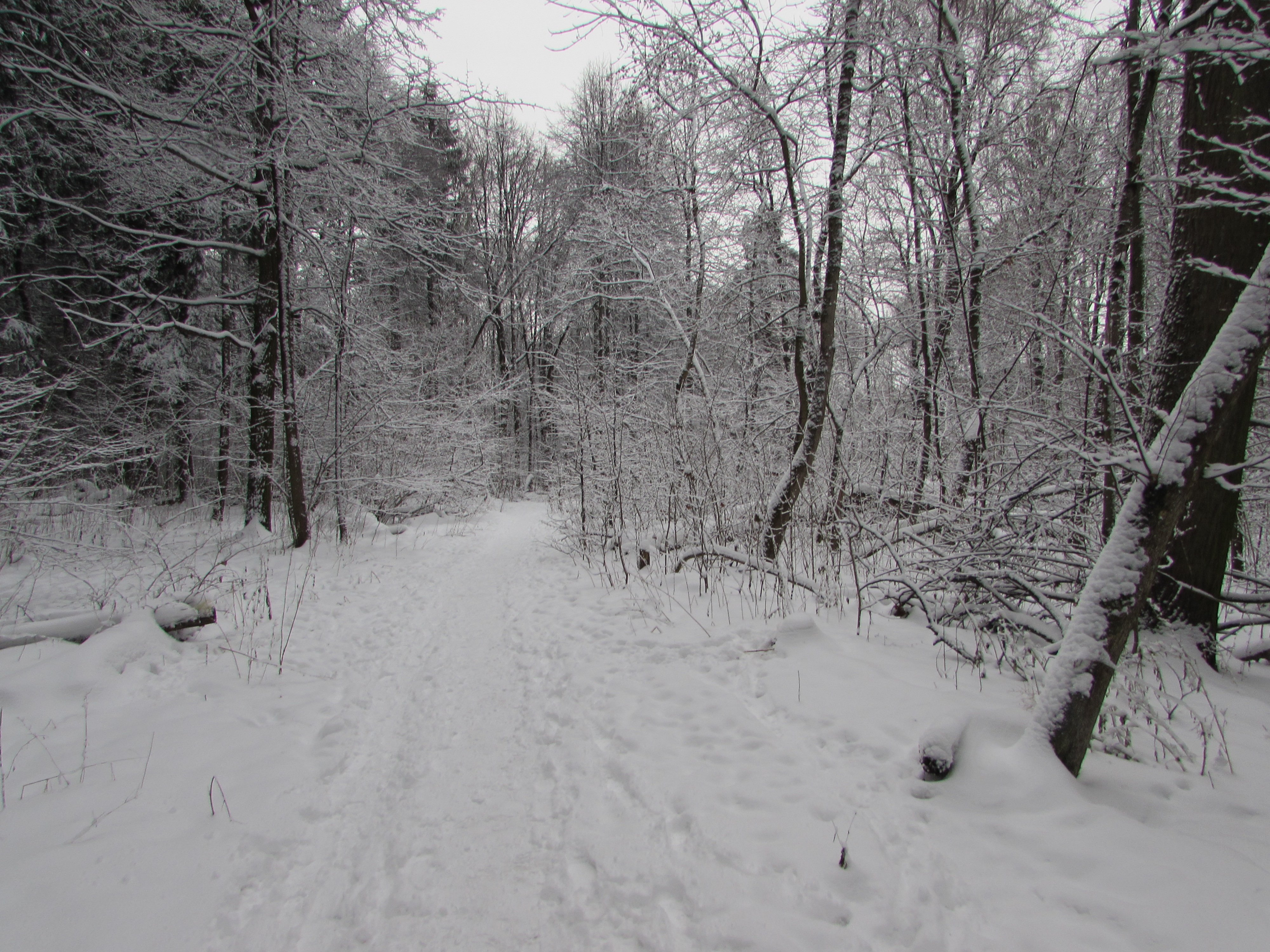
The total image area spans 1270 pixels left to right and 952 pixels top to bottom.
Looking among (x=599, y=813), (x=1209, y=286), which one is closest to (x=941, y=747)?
(x=599, y=813)

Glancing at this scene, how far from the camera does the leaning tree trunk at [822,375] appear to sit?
5.84 m

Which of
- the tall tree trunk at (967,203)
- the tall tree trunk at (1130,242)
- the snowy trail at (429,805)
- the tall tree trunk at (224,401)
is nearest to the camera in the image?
the snowy trail at (429,805)

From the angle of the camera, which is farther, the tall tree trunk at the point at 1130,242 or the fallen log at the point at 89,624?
the fallen log at the point at 89,624

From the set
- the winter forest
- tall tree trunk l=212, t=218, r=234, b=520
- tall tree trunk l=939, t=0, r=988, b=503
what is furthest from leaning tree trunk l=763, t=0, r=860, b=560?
tall tree trunk l=212, t=218, r=234, b=520

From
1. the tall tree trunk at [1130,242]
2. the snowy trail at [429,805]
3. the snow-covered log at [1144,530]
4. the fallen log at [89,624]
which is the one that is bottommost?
the snowy trail at [429,805]

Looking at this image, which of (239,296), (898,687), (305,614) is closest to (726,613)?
(898,687)

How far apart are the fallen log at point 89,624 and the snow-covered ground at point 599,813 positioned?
0.64ft

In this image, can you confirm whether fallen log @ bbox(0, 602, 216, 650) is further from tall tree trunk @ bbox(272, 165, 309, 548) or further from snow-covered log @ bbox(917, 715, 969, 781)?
snow-covered log @ bbox(917, 715, 969, 781)

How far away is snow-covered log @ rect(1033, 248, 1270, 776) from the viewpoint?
78.0 inches

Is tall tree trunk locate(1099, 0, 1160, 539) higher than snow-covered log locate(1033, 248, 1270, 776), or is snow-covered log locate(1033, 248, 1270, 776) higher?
tall tree trunk locate(1099, 0, 1160, 539)

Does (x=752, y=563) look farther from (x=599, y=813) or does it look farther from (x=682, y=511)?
(x=599, y=813)

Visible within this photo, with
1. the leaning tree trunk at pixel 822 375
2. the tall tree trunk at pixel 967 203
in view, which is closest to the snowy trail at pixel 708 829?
the leaning tree trunk at pixel 822 375

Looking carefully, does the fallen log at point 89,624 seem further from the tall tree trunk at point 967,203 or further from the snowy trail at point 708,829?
the tall tree trunk at point 967,203

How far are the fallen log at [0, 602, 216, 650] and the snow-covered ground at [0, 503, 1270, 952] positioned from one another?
0.64 ft
